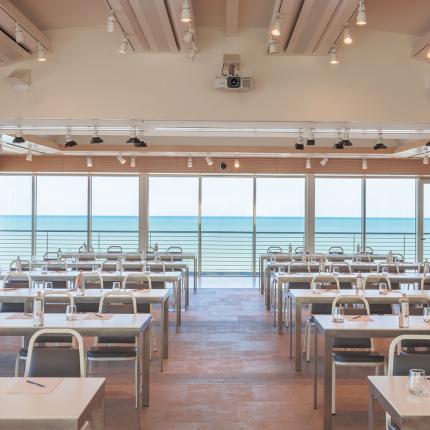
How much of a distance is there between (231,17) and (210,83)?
90 centimetres

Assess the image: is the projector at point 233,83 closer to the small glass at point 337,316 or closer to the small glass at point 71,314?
the small glass at point 337,316

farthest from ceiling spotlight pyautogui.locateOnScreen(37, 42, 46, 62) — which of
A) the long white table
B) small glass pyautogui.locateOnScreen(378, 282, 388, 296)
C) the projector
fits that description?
small glass pyautogui.locateOnScreen(378, 282, 388, 296)

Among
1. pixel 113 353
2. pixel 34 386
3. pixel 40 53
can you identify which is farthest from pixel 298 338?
pixel 40 53

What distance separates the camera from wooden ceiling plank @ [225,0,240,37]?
18.3ft

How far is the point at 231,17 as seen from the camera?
19.6ft

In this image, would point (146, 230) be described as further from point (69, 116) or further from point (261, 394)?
point (261, 394)

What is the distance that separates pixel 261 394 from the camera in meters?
5.00

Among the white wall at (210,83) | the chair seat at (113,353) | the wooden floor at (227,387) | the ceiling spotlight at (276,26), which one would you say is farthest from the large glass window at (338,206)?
the chair seat at (113,353)

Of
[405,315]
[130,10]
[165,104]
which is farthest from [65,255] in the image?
[405,315]

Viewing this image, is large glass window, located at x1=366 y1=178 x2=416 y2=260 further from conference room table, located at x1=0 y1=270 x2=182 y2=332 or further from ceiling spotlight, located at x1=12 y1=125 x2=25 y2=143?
ceiling spotlight, located at x1=12 y1=125 x2=25 y2=143

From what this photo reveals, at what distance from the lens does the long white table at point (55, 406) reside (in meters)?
2.40

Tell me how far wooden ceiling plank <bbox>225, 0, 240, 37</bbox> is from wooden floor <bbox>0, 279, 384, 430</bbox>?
3891 mm

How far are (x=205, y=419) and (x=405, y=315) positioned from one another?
1.89m

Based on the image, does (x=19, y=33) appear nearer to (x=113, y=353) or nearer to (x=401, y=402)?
(x=113, y=353)
